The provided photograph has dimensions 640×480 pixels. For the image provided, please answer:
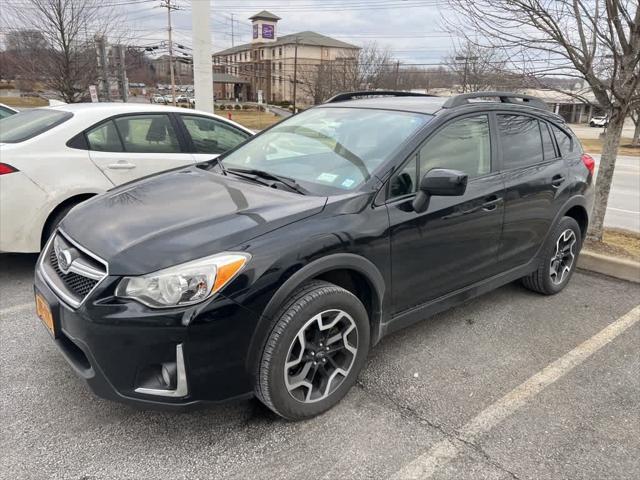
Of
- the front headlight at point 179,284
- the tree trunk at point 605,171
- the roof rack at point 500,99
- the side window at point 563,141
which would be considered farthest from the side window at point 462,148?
the tree trunk at point 605,171

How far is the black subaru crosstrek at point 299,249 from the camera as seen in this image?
7.06ft

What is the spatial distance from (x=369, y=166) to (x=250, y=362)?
4.31 feet

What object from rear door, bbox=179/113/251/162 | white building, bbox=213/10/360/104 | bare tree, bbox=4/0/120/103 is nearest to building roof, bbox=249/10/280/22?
white building, bbox=213/10/360/104

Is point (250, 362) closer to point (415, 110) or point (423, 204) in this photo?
point (423, 204)

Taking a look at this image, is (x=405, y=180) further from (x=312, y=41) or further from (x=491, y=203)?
(x=312, y=41)

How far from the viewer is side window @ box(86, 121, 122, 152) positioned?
4.44m

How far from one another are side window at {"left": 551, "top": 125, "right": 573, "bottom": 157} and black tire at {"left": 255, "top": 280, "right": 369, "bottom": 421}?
8.65 feet

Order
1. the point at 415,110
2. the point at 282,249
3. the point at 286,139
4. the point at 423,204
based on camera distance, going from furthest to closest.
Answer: the point at 286,139 < the point at 415,110 < the point at 423,204 < the point at 282,249

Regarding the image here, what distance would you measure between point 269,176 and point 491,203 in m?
1.50

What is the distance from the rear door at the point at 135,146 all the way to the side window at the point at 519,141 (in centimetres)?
300

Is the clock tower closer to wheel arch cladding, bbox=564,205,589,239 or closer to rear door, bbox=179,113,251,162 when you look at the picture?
rear door, bbox=179,113,251,162

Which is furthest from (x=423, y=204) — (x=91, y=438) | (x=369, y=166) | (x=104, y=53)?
(x=104, y=53)

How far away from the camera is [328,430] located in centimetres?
252

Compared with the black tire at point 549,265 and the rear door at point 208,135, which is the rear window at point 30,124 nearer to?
the rear door at point 208,135
